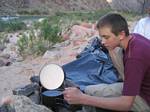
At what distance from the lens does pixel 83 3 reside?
48.8 meters

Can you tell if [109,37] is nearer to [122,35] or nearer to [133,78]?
[122,35]

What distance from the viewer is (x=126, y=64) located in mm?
3104

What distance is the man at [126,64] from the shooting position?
307 cm

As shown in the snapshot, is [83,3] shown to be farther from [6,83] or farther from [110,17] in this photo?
[110,17]

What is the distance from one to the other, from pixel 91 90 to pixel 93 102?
64 centimetres

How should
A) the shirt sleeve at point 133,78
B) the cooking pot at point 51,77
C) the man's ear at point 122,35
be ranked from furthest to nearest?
the cooking pot at point 51,77, the man's ear at point 122,35, the shirt sleeve at point 133,78

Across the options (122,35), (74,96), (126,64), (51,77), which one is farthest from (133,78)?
(51,77)

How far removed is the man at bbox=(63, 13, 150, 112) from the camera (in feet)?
10.1

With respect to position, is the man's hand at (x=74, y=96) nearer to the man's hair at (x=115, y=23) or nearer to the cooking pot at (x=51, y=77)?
the man's hair at (x=115, y=23)

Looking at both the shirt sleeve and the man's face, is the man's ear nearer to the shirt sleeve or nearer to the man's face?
the man's face

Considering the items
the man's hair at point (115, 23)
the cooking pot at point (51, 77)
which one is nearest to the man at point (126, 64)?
the man's hair at point (115, 23)

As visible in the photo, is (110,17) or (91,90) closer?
(110,17)

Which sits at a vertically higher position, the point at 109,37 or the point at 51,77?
the point at 109,37

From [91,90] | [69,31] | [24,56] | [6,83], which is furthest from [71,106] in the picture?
[69,31]
